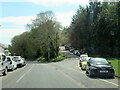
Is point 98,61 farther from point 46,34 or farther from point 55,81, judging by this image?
point 46,34

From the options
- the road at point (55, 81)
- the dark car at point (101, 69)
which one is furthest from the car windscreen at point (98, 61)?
the road at point (55, 81)

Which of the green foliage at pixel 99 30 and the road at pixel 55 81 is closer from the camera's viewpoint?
the road at pixel 55 81

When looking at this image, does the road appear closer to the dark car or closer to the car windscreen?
the dark car

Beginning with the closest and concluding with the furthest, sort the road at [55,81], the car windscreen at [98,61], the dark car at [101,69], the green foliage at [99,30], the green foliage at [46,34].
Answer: the road at [55,81] < the dark car at [101,69] < the car windscreen at [98,61] < the green foliage at [99,30] < the green foliage at [46,34]

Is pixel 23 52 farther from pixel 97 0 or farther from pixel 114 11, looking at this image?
pixel 114 11

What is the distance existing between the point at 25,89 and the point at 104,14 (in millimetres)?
47447

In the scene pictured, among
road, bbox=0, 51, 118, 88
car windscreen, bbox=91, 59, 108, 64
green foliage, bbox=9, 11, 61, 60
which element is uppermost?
green foliage, bbox=9, 11, 61, 60

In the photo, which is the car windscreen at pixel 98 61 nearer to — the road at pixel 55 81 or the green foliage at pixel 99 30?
the road at pixel 55 81

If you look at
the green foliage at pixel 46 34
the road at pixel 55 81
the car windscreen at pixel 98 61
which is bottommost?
the road at pixel 55 81

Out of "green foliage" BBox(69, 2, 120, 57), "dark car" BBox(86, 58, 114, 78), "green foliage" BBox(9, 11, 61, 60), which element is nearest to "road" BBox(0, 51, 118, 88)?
"dark car" BBox(86, 58, 114, 78)

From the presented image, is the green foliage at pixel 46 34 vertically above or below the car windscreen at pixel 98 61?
above

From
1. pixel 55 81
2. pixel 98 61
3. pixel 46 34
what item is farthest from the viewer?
pixel 46 34

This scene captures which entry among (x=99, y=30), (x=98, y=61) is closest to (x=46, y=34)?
(x=99, y=30)

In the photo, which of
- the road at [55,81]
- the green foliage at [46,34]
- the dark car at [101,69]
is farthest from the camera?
the green foliage at [46,34]
